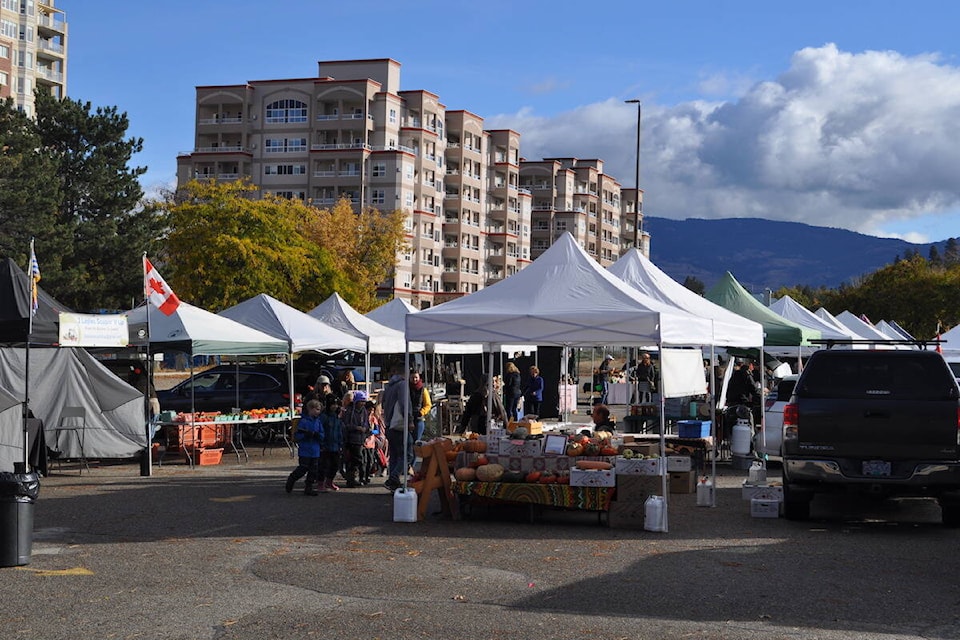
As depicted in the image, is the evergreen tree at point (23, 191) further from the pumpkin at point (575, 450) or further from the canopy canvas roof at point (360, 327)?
the pumpkin at point (575, 450)

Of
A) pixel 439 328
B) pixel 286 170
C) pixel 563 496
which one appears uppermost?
pixel 286 170

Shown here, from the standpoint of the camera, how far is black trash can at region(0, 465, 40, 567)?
1049cm

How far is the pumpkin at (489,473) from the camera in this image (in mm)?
13672

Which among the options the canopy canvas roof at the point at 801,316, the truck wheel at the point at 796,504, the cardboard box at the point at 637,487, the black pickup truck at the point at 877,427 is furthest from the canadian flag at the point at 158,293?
the canopy canvas roof at the point at 801,316

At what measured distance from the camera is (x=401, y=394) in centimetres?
1625

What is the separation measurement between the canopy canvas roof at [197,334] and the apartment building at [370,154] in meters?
72.0

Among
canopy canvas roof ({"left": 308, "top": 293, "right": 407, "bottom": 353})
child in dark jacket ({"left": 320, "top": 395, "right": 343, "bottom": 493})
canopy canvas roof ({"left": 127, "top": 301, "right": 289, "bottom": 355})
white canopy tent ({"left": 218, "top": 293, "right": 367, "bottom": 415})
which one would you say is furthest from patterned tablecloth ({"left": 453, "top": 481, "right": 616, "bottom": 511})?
canopy canvas roof ({"left": 308, "top": 293, "right": 407, "bottom": 353})

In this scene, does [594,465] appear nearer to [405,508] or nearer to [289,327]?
[405,508]

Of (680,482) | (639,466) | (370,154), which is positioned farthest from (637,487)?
(370,154)

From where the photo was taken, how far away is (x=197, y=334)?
21297 mm

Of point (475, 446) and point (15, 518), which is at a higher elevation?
point (475, 446)

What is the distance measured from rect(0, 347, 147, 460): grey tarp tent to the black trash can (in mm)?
9265

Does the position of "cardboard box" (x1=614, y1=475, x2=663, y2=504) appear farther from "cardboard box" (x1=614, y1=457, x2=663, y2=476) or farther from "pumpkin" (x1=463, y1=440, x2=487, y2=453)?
"pumpkin" (x1=463, y1=440, x2=487, y2=453)

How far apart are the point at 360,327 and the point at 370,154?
74.8 m
